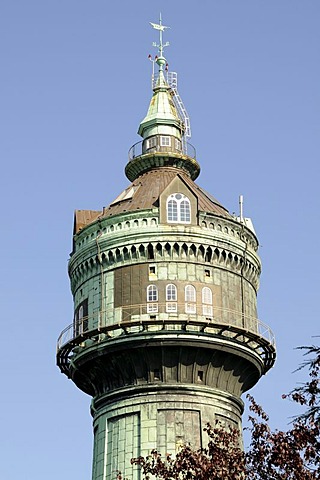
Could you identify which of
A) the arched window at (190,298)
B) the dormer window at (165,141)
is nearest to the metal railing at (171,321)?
the arched window at (190,298)

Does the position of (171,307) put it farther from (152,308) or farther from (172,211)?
(172,211)

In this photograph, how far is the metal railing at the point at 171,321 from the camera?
157 ft

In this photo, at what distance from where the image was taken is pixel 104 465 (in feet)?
160

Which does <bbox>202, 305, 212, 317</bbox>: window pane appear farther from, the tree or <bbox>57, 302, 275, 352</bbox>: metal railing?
the tree

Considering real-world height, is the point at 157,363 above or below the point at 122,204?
below

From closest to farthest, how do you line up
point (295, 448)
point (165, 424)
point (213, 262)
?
point (295, 448) → point (165, 424) → point (213, 262)

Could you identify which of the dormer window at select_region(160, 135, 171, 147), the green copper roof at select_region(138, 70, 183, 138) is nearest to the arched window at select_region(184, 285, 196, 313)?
the dormer window at select_region(160, 135, 171, 147)

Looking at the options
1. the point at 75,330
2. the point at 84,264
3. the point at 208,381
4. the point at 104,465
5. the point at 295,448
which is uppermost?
the point at 84,264

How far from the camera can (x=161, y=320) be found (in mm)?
47656

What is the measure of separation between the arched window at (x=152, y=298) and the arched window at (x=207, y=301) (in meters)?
2.42

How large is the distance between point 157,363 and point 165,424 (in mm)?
2967

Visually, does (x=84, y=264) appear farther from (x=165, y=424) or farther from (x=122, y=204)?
(x=165, y=424)

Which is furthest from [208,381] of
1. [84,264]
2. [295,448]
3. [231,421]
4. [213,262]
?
[295,448]

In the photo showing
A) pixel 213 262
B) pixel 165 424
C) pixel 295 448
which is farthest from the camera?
pixel 213 262
